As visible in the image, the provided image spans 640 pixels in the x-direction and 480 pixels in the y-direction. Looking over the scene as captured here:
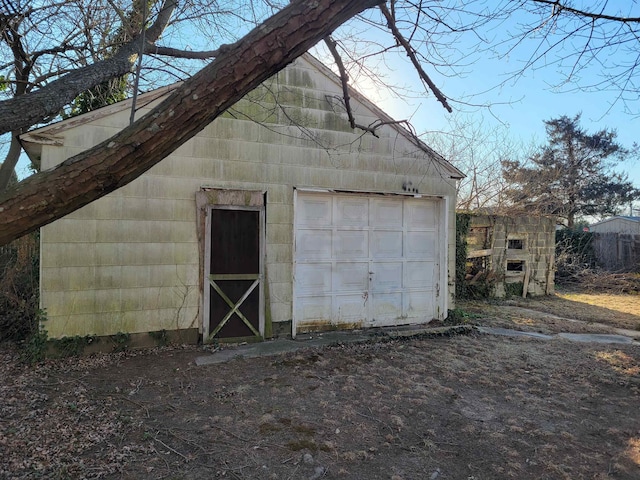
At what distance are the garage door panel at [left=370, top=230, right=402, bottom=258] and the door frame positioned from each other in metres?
2.02

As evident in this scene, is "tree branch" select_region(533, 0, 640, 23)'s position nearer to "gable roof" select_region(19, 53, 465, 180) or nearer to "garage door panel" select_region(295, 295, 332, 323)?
"gable roof" select_region(19, 53, 465, 180)

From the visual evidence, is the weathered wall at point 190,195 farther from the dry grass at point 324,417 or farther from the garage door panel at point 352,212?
the dry grass at point 324,417

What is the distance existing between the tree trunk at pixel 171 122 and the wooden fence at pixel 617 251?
16.5 m

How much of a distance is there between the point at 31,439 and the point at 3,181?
8.58m

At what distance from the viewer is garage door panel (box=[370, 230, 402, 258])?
23.6ft

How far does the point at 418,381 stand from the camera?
482 cm

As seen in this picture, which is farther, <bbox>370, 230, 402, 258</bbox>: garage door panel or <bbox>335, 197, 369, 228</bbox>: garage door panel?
<bbox>370, 230, 402, 258</bbox>: garage door panel

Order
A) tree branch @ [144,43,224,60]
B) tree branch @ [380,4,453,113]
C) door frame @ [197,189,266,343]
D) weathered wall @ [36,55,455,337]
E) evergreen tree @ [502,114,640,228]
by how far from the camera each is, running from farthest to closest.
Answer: evergreen tree @ [502,114,640,228], tree branch @ [144,43,224,60], door frame @ [197,189,266,343], weathered wall @ [36,55,455,337], tree branch @ [380,4,453,113]

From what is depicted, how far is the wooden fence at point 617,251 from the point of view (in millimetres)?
14469

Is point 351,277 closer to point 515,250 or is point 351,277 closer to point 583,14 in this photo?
point 583,14

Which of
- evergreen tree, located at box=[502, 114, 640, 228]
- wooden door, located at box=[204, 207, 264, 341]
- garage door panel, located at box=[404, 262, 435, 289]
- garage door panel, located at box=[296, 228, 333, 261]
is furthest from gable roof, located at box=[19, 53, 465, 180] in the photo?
evergreen tree, located at box=[502, 114, 640, 228]

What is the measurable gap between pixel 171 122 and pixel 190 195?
13.5 ft

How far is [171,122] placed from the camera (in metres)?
2.03

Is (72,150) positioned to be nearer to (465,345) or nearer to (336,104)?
(336,104)
